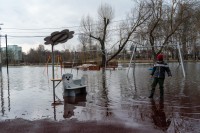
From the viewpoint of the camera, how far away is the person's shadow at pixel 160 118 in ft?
12.5

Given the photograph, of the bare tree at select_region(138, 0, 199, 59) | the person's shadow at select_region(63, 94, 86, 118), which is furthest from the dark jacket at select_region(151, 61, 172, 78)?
the bare tree at select_region(138, 0, 199, 59)

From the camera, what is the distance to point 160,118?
4277mm

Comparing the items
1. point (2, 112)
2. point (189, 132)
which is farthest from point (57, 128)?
point (189, 132)

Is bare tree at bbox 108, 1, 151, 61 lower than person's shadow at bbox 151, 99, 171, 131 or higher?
higher

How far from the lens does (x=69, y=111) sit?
5090 millimetres

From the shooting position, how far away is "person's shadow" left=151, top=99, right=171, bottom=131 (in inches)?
151

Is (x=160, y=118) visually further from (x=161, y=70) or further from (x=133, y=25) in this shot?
(x=133, y=25)

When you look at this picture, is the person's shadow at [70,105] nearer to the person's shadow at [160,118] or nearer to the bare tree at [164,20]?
the person's shadow at [160,118]

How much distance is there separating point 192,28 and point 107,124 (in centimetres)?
2115

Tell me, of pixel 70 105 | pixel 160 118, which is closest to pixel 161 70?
pixel 160 118

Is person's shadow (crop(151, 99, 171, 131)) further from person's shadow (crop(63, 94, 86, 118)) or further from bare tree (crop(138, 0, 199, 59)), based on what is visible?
bare tree (crop(138, 0, 199, 59))

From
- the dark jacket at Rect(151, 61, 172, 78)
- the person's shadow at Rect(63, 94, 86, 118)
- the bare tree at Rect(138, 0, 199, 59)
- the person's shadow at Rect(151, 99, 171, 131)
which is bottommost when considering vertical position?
the person's shadow at Rect(63, 94, 86, 118)

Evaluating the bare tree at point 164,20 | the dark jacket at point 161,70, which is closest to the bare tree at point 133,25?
the bare tree at point 164,20

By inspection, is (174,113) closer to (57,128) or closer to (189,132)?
(189,132)
